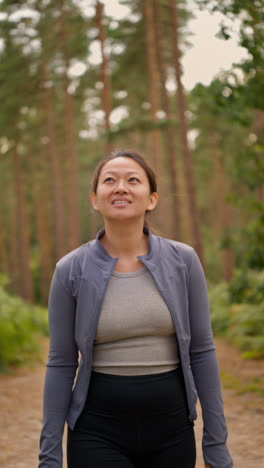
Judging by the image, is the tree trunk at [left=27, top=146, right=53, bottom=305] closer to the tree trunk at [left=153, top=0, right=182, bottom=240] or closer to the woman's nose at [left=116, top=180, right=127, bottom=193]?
the tree trunk at [left=153, top=0, right=182, bottom=240]

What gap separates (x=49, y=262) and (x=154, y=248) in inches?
1251

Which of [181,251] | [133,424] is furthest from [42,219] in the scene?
[133,424]

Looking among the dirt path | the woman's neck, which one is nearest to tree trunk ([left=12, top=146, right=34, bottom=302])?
the dirt path

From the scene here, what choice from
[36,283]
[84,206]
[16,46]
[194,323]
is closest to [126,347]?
[194,323]

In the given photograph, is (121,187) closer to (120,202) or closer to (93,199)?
(120,202)

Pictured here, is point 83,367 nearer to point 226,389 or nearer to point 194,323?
point 194,323

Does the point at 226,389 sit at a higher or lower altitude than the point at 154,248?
lower

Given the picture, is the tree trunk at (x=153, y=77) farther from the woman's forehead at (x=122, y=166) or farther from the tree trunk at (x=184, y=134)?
the woman's forehead at (x=122, y=166)

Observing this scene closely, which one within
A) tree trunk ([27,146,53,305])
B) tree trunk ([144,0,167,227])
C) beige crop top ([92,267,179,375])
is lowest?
tree trunk ([27,146,53,305])

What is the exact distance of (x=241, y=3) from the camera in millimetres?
6020

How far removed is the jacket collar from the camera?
240cm

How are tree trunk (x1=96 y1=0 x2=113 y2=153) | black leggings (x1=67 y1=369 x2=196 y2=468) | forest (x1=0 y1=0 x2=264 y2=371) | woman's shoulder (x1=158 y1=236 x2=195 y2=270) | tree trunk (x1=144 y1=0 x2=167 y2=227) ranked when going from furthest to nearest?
tree trunk (x1=144 y1=0 x2=167 y2=227)
tree trunk (x1=96 y1=0 x2=113 y2=153)
forest (x1=0 y1=0 x2=264 y2=371)
woman's shoulder (x1=158 y1=236 x2=195 y2=270)
black leggings (x1=67 y1=369 x2=196 y2=468)

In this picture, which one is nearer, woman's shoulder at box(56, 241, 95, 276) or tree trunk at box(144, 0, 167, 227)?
woman's shoulder at box(56, 241, 95, 276)

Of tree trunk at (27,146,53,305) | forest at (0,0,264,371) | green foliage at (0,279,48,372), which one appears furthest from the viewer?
tree trunk at (27,146,53,305)
